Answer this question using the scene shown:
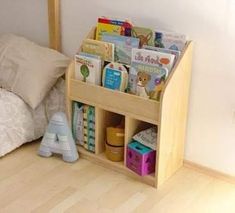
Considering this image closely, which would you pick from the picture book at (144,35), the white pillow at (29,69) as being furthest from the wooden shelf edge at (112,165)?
the picture book at (144,35)

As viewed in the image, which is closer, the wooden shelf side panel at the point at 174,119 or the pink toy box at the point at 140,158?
the wooden shelf side panel at the point at 174,119

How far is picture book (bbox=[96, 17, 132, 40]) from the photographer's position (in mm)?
2312

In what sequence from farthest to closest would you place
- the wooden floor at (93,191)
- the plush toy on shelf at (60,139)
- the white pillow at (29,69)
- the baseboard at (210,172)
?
the white pillow at (29,69) < the plush toy on shelf at (60,139) < the baseboard at (210,172) < the wooden floor at (93,191)

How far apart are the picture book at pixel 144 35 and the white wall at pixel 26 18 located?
0.77 metres

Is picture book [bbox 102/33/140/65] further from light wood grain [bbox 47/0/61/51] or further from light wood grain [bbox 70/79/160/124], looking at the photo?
light wood grain [bbox 47/0/61/51]

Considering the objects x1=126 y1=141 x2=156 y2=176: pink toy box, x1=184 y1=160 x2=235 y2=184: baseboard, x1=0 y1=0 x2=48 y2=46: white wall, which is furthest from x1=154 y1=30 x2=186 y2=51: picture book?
x1=0 y1=0 x2=48 y2=46: white wall

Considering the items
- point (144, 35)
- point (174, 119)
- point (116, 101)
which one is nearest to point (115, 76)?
point (116, 101)

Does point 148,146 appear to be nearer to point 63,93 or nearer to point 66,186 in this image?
point 66,186

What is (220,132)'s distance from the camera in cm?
226

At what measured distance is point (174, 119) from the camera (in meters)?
2.22

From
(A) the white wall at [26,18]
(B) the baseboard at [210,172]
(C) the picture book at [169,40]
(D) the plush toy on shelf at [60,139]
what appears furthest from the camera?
(A) the white wall at [26,18]

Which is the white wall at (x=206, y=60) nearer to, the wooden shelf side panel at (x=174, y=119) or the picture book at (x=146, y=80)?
the wooden shelf side panel at (x=174, y=119)

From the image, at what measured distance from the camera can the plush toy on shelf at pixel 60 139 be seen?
2.40m

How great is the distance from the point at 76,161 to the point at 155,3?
96 cm
